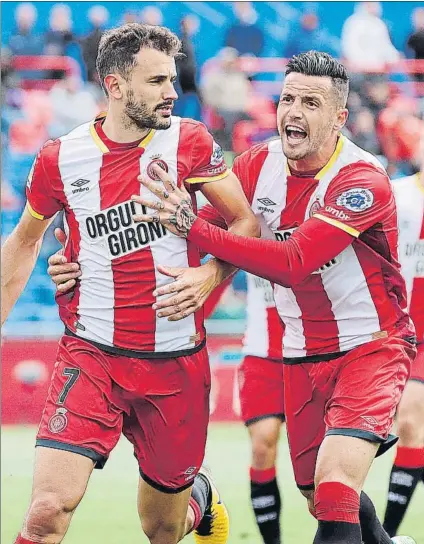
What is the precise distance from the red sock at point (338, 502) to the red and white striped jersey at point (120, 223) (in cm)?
86

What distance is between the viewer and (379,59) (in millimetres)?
14266


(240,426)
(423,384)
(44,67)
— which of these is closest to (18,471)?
(240,426)

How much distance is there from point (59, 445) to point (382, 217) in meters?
1.62

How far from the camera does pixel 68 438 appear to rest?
14.6 feet

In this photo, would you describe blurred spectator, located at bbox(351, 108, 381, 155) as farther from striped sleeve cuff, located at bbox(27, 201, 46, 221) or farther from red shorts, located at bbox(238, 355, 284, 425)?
striped sleeve cuff, located at bbox(27, 201, 46, 221)

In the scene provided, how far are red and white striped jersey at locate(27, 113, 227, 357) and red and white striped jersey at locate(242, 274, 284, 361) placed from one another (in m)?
1.62

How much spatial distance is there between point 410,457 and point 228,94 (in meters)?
8.07

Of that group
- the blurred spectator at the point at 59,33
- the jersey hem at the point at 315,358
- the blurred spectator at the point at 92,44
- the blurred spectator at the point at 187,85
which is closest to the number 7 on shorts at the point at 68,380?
the jersey hem at the point at 315,358

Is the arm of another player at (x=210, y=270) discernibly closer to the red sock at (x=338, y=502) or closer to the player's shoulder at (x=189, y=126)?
the player's shoulder at (x=189, y=126)

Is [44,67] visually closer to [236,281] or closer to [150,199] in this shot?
[236,281]

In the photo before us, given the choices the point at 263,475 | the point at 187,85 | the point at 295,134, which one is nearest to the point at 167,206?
the point at 295,134

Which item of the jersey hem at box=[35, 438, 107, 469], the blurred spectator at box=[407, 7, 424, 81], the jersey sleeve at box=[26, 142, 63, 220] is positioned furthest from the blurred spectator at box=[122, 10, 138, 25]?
the jersey hem at box=[35, 438, 107, 469]

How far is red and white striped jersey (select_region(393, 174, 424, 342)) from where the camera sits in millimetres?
6285

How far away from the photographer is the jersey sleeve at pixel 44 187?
4695 mm
